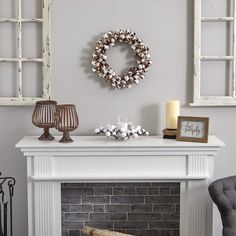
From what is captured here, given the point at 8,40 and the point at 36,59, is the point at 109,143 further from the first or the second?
the point at 8,40

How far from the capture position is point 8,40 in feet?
10.4

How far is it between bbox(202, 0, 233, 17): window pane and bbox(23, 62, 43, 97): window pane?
113 centimetres

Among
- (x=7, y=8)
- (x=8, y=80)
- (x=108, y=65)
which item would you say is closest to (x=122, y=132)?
(x=108, y=65)

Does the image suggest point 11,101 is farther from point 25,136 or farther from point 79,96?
point 79,96

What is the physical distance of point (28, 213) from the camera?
2984 millimetres

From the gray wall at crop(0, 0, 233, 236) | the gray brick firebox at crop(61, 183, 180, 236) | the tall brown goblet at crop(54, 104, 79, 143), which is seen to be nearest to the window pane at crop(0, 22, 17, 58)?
the gray wall at crop(0, 0, 233, 236)

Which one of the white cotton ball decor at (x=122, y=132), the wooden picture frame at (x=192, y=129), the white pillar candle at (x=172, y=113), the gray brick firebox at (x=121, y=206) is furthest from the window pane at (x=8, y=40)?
the wooden picture frame at (x=192, y=129)

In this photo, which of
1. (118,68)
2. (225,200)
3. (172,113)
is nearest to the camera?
(225,200)

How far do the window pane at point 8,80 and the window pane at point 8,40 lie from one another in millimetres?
70

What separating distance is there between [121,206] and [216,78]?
1044 millimetres

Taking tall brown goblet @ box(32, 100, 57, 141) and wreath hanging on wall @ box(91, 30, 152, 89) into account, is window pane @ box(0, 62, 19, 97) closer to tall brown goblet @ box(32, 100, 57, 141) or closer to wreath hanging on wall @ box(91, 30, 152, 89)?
tall brown goblet @ box(32, 100, 57, 141)

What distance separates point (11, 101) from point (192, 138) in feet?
3.87

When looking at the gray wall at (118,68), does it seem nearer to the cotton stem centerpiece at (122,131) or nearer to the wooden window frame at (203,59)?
the wooden window frame at (203,59)

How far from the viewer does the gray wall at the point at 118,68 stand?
10.3 ft
